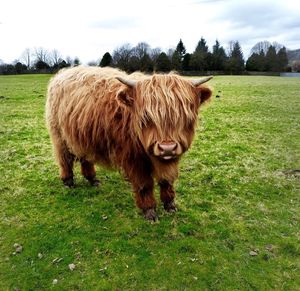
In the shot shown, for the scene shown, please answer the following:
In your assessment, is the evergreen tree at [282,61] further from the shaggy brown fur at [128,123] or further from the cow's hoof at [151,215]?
the cow's hoof at [151,215]

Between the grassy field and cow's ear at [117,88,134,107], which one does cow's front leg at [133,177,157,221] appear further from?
cow's ear at [117,88,134,107]

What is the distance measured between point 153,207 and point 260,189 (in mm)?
1901

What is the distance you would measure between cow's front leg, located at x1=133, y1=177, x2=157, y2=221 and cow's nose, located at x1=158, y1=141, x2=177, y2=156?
1.00 m

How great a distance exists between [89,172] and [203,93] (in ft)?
Result: 8.42

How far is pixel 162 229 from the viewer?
4141mm

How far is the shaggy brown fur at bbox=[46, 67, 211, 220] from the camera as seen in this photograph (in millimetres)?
3338

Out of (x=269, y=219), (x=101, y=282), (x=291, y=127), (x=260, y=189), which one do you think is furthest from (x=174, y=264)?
(x=291, y=127)

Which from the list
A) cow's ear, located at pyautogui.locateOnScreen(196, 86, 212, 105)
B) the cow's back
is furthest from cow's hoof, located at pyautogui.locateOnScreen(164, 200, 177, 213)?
cow's ear, located at pyautogui.locateOnScreen(196, 86, 212, 105)

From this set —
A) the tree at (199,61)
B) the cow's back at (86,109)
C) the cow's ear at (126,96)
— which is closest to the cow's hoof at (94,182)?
the cow's back at (86,109)

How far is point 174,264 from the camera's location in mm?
3541

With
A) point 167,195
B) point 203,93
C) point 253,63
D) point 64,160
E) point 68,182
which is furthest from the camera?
point 253,63

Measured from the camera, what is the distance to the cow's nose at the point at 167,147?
3213mm

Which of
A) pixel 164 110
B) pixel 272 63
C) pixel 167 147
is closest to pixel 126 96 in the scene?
pixel 164 110

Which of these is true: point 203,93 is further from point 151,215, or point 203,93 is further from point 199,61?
point 199,61
